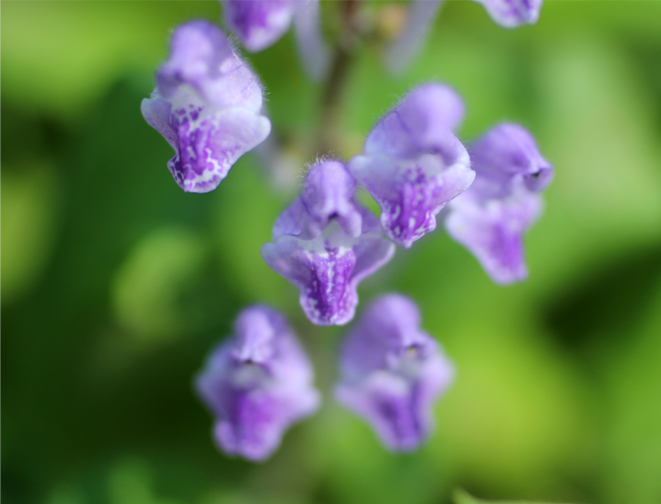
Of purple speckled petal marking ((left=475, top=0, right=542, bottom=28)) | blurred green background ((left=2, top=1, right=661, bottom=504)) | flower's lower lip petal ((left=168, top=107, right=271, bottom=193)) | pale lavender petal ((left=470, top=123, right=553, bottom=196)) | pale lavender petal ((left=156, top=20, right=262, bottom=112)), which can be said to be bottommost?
blurred green background ((left=2, top=1, right=661, bottom=504))

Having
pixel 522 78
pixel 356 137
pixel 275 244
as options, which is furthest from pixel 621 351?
pixel 275 244

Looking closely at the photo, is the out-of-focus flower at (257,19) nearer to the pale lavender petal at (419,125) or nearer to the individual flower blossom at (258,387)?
the pale lavender petal at (419,125)

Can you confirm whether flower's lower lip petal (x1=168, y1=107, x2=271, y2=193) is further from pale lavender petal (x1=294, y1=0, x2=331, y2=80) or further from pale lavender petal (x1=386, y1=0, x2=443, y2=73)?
pale lavender petal (x1=386, y1=0, x2=443, y2=73)

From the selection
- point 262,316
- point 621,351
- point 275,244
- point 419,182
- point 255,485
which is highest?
point 419,182

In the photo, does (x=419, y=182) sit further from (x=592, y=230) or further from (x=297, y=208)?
(x=592, y=230)

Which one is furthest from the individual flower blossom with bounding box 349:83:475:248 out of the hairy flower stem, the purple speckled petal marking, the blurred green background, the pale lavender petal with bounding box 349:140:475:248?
the blurred green background

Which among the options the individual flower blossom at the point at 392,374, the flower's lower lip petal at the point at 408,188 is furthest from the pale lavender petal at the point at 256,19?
the individual flower blossom at the point at 392,374
